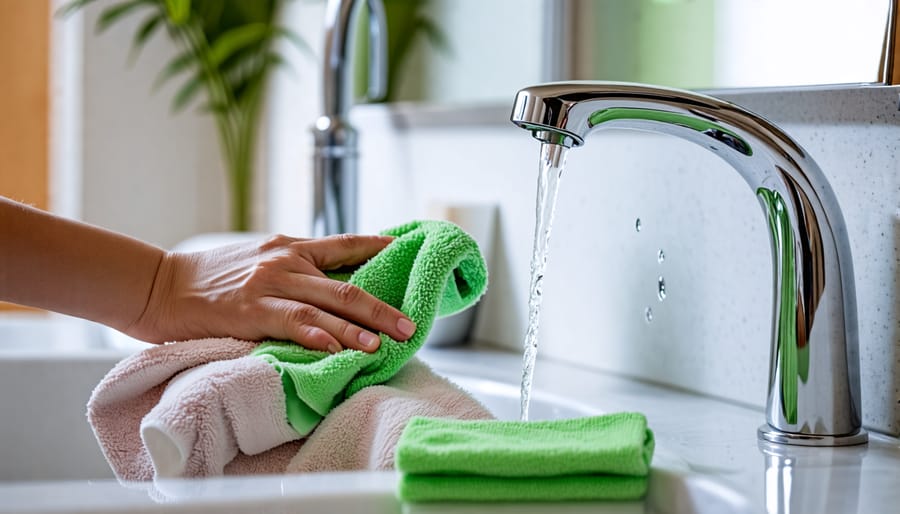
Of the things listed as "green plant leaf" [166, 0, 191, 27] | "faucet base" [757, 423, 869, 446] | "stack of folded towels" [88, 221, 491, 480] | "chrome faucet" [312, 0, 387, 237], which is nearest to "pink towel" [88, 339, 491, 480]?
"stack of folded towels" [88, 221, 491, 480]

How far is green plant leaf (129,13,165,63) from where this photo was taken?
162 cm

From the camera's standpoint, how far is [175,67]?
1642mm

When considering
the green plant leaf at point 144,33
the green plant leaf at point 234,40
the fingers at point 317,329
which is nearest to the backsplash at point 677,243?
the fingers at point 317,329

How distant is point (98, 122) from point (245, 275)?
3.79 feet

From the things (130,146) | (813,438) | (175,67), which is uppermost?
(175,67)

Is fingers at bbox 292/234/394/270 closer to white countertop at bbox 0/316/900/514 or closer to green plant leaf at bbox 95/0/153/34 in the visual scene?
white countertop at bbox 0/316/900/514

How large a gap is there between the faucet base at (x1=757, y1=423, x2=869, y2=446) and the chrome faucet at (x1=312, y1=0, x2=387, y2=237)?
0.61 meters

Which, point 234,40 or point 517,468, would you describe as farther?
point 234,40

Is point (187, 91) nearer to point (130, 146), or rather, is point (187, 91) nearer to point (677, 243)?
point (130, 146)

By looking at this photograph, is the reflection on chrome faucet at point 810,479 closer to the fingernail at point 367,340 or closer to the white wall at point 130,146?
the fingernail at point 367,340

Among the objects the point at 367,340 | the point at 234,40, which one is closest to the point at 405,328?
the point at 367,340

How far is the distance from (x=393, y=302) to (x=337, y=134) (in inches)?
18.8

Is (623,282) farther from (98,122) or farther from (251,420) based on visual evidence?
(98,122)

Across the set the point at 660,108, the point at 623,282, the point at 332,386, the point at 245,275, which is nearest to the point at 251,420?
the point at 332,386
